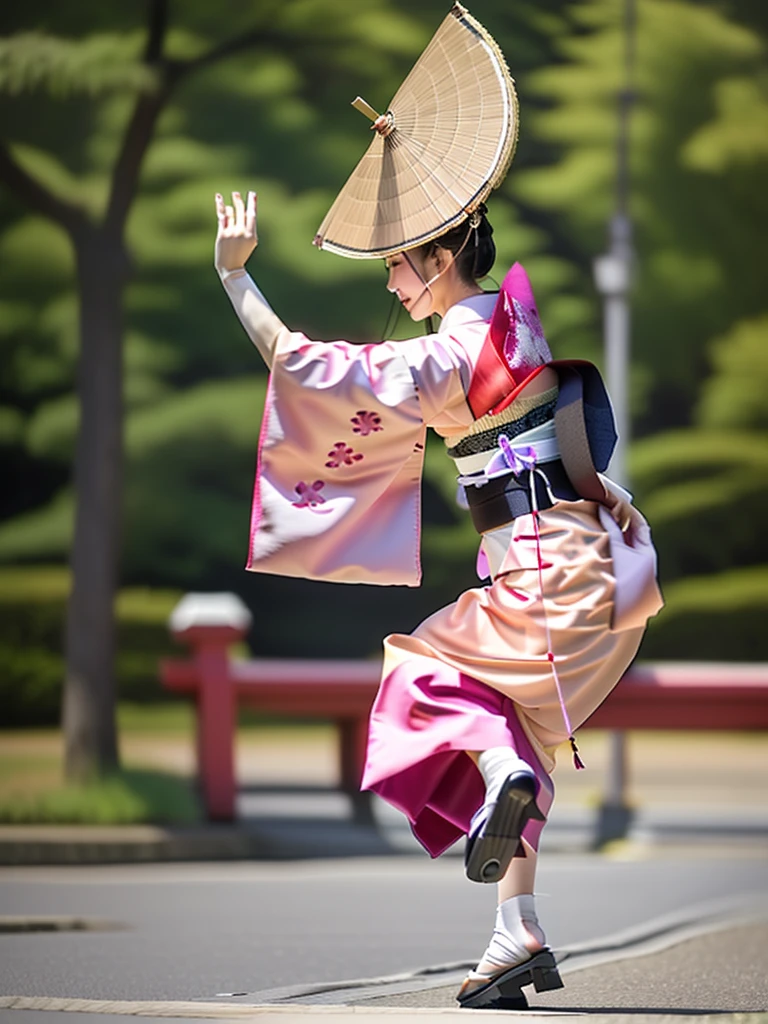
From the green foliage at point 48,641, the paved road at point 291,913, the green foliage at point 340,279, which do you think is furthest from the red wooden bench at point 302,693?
the green foliage at point 340,279

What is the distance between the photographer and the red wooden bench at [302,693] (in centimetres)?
1054

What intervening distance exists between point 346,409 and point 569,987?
164cm

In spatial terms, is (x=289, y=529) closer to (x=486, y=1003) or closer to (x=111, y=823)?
(x=486, y=1003)

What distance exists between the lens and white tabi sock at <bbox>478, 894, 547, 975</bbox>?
404cm

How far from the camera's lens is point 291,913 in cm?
676

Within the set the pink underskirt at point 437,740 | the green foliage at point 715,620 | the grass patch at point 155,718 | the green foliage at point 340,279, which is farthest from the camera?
the green foliage at point 340,279

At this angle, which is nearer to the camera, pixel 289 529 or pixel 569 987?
pixel 289 529

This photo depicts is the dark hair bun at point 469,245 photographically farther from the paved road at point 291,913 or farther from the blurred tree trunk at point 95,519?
the blurred tree trunk at point 95,519

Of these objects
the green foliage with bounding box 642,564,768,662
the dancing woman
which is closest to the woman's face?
the dancing woman

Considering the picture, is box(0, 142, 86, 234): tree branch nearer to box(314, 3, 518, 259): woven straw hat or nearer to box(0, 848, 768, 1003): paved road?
box(0, 848, 768, 1003): paved road

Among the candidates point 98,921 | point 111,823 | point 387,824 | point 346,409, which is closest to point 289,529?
point 346,409

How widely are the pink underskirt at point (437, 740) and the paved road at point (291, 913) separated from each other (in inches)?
26.7

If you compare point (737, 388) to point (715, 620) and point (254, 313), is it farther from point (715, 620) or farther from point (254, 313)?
point (254, 313)

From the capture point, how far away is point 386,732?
4.05 m
